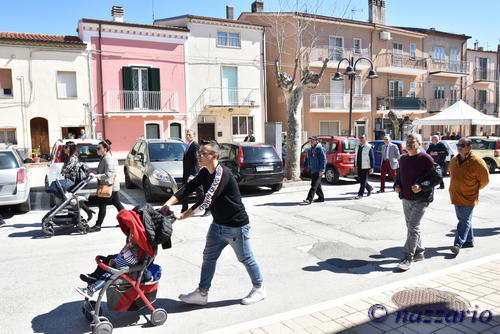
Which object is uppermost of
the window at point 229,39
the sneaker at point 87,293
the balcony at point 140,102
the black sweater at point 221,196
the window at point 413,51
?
the window at point 413,51

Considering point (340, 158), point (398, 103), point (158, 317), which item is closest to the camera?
point (158, 317)

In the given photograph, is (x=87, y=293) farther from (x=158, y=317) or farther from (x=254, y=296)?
(x=254, y=296)

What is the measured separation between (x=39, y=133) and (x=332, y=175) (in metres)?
15.8

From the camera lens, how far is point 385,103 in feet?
107

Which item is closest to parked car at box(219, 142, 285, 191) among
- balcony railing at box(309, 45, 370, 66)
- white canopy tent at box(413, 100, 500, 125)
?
white canopy tent at box(413, 100, 500, 125)

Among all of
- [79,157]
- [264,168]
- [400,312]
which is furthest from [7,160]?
[400,312]

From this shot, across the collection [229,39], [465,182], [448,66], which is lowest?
[465,182]

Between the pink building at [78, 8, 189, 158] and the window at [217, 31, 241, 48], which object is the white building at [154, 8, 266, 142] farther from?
the pink building at [78, 8, 189, 158]

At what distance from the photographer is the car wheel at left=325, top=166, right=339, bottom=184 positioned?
14117 millimetres

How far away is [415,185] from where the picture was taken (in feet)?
17.6

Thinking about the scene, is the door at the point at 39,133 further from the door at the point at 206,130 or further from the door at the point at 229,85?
the door at the point at 229,85

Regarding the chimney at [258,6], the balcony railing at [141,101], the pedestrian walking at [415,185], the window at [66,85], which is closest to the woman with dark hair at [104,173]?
the pedestrian walking at [415,185]

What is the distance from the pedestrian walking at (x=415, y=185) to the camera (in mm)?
5484

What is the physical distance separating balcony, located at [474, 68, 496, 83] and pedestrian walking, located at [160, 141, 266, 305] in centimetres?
4142
